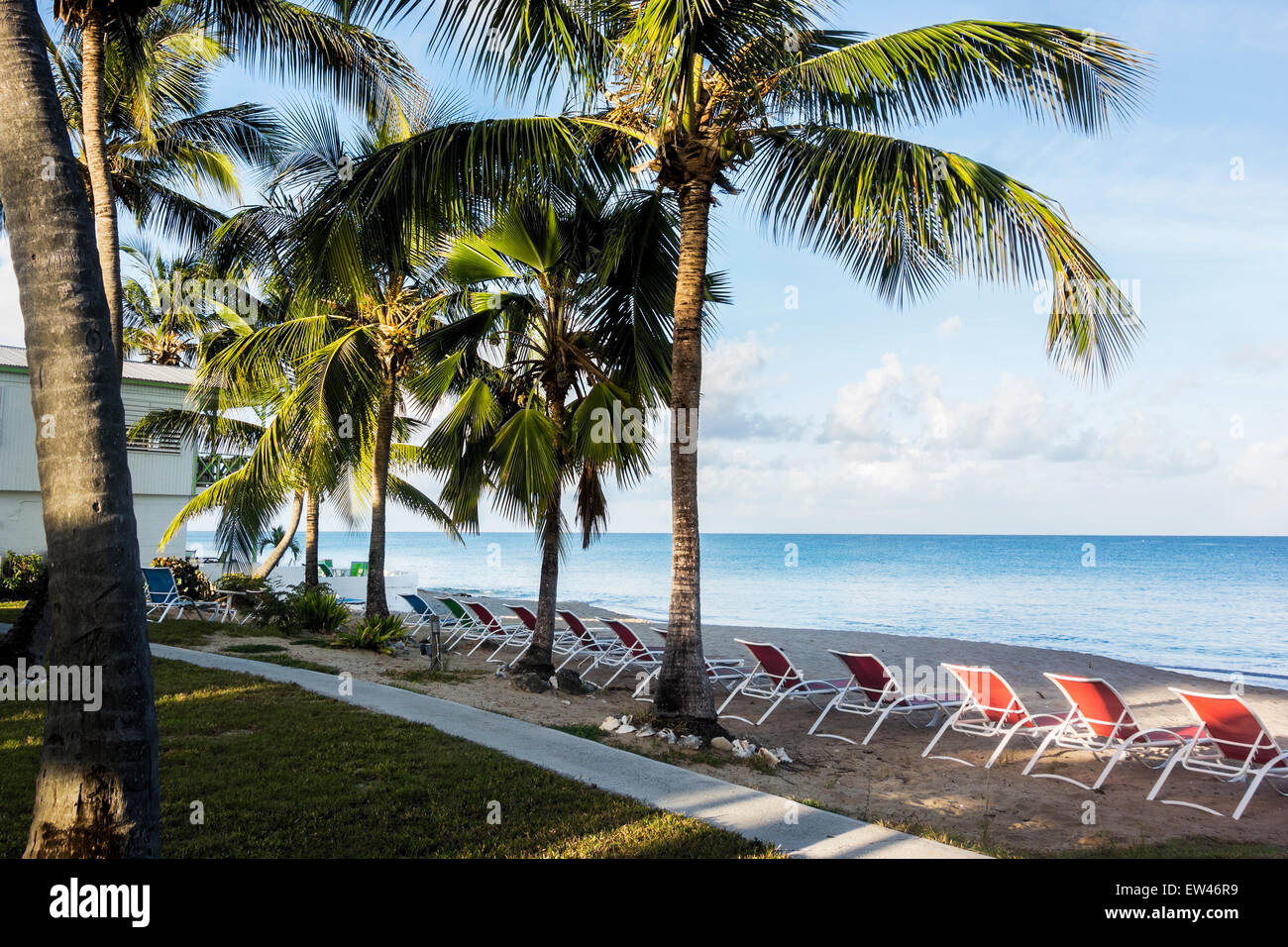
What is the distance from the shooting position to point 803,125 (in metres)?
7.89

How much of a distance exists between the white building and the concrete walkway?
41.4 ft

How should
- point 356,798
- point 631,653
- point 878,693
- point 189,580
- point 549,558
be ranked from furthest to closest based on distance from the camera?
point 189,580
point 631,653
point 549,558
point 878,693
point 356,798

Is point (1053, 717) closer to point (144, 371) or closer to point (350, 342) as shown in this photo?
point (350, 342)

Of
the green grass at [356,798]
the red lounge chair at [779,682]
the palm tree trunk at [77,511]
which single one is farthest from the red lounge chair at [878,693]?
the palm tree trunk at [77,511]

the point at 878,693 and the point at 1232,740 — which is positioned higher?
the point at 1232,740

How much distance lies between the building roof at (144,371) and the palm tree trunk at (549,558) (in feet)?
42.4

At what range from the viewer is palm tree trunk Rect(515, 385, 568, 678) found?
421 inches

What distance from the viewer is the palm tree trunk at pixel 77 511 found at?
3246mm

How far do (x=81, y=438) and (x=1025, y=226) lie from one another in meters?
6.51

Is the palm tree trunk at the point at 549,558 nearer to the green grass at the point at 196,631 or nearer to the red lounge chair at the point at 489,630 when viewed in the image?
the red lounge chair at the point at 489,630

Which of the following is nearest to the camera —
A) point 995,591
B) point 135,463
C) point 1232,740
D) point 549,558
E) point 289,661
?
point 1232,740

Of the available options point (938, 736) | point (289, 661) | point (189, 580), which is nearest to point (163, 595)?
point (189, 580)

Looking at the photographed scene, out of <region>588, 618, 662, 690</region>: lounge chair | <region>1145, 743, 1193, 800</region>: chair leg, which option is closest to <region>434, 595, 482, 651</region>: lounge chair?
<region>588, 618, 662, 690</region>: lounge chair

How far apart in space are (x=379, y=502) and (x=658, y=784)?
9462 millimetres
